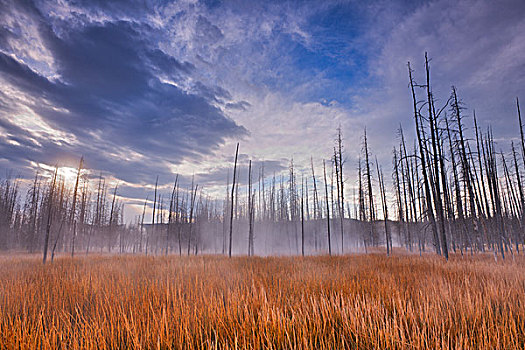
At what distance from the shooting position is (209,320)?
9.46 ft

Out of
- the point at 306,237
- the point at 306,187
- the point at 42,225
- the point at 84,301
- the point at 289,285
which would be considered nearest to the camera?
the point at 84,301

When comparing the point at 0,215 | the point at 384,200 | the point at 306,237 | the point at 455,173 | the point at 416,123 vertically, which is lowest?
the point at 306,237

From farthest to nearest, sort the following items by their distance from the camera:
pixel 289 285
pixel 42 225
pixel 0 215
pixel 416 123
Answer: pixel 42 225 → pixel 0 215 → pixel 416 123 → pixel 289 285

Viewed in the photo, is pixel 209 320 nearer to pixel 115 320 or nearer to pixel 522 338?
pixel 115 320

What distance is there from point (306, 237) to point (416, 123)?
4125cm

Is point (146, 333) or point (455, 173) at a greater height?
point (455, 173)

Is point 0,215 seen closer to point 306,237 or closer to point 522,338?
point 522,338

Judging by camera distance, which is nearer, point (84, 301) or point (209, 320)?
point (209, 320)

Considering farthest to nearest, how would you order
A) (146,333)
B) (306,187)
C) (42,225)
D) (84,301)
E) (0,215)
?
1. (306,187)
2. (42,225)
3. (0,215)
4. (84,301)
5. (146,333)

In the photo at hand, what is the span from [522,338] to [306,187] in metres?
32.4

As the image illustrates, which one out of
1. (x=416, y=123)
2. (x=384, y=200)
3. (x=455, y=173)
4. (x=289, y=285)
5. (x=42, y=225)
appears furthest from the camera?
(x=42, y=225)

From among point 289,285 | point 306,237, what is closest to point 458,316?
point 289,285

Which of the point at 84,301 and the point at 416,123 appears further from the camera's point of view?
the point at 416,123

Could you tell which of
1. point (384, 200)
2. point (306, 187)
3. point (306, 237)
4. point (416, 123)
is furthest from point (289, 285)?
point (306, 237)
